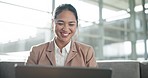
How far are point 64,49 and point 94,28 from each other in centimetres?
455

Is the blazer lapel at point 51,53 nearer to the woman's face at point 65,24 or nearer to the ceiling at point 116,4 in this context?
the woman's face at point 65,24

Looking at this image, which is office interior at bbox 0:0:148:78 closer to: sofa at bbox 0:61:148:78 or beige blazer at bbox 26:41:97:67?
sofa at bbox 0:61:148:78

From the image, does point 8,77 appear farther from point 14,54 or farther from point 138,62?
point 14,54

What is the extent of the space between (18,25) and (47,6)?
28.8 inches

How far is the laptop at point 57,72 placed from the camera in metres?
0.68

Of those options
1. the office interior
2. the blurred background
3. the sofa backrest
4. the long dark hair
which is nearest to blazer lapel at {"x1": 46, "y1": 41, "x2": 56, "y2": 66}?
the long dark hair

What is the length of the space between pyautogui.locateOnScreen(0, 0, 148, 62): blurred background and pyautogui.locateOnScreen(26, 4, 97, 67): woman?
7.04 feet

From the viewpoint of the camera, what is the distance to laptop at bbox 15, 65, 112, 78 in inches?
26.8

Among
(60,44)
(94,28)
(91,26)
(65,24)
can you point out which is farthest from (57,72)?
(94,28)

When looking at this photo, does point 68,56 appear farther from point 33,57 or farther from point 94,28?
point 94,28

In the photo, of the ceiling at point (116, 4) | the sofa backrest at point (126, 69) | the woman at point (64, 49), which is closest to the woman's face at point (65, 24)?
the woman at point (64, 49)

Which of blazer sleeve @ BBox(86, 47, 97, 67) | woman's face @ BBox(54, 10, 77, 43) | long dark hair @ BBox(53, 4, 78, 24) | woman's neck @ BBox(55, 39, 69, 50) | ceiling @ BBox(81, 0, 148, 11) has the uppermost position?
ceiling @ BBox(81, 0, 148, 11)

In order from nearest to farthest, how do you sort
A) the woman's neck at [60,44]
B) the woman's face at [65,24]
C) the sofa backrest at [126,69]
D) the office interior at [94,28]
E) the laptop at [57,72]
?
the laptop at [57,72]
the woman's face at [65,24]
the woman's neck at [60,44]
the sofa backrest at [126,69]
the office interior at [94,28]

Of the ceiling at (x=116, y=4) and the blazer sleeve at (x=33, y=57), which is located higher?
the ceiling at (x=116, y=4)
